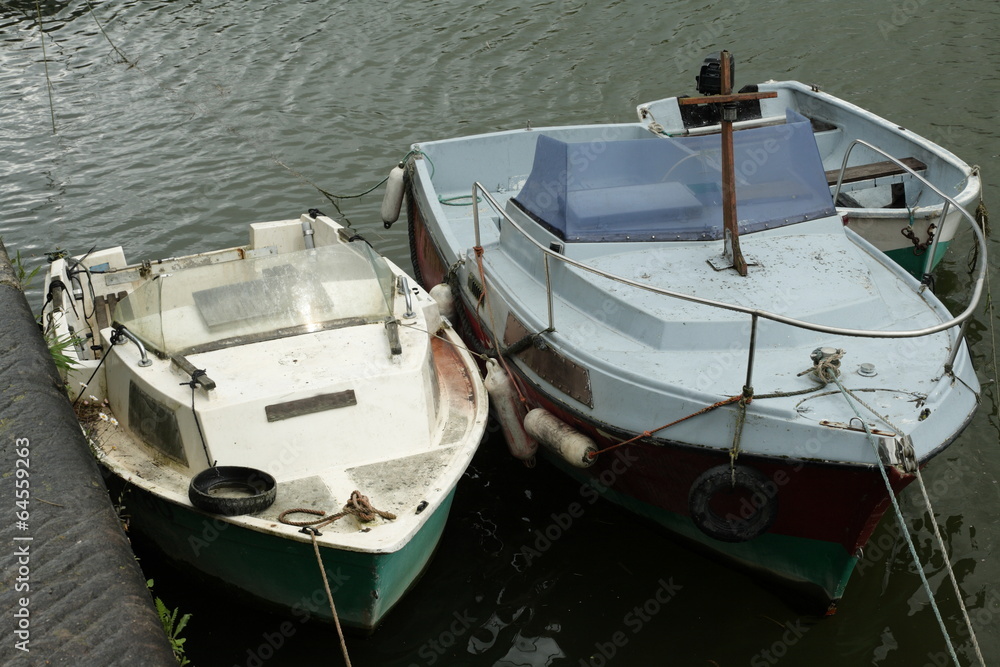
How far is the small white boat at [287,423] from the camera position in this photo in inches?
220

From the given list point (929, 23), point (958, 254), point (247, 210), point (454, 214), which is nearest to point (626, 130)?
point (454, 214)

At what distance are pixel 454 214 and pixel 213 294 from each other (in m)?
3.53

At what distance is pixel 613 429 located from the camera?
616cm

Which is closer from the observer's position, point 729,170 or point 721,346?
point 721,346

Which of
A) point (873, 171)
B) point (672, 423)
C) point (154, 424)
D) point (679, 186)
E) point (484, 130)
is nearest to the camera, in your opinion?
point (672, 423)

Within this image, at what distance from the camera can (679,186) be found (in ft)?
23.0

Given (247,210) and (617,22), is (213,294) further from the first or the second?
(617,22)

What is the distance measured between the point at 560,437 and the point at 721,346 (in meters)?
1.29

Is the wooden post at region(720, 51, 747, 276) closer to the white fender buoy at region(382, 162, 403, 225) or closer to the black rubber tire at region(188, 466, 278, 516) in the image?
the black rubber tire at region(188, 466, 278, 516)

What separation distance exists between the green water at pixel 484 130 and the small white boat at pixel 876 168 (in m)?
1.17

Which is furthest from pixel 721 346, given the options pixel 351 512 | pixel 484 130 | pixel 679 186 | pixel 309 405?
pixel 484 130

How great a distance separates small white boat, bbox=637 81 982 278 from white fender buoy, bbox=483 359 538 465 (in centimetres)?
245

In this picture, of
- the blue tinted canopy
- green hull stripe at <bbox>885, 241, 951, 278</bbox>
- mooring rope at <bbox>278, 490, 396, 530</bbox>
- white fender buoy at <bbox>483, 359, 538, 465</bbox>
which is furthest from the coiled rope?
green hull stripe at <bbox>885, 241, 951, 278</bbox>

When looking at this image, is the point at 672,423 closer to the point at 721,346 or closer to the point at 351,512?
the point at 721,346
